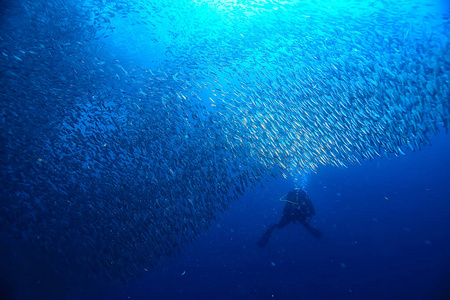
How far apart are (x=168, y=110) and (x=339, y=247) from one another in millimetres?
24646

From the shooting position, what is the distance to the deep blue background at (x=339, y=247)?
19188mm

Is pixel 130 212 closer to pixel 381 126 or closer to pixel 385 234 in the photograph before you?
pixel 381 126

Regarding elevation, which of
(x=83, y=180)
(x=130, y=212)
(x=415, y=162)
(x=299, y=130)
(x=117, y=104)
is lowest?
(x=415, y=162)

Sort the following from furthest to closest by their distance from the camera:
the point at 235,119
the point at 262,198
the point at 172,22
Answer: the point at 262,198 < the point at 172,22 < the point at 235,119

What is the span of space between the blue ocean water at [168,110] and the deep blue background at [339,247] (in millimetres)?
5008

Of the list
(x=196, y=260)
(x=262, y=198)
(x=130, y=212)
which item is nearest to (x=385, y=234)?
(x=262, y=198)

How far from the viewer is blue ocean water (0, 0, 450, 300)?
6.12 meters

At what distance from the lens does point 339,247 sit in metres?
24.1

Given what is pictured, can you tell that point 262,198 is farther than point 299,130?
Yes

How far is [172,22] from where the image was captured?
940cm

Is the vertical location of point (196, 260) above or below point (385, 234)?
above

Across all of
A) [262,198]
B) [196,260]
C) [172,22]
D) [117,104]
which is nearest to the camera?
[117,104]

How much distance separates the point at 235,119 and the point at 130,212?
5107 mm

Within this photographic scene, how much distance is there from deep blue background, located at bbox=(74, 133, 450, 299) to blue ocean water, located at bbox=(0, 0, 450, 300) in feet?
16.4
